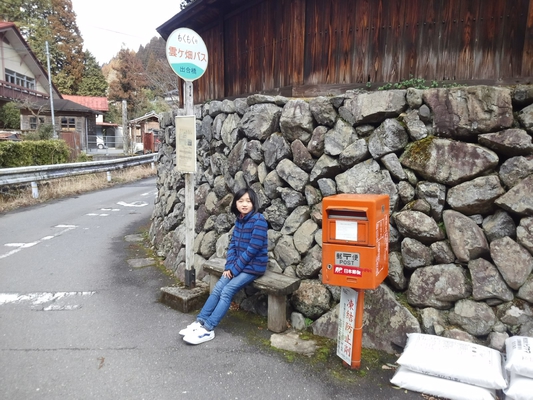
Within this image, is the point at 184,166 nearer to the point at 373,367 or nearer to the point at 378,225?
the point at 378,225

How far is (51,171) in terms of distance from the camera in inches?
523

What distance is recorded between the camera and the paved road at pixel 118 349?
3326 millimetres

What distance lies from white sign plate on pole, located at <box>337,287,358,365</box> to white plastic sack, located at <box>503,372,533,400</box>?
4.06 feet

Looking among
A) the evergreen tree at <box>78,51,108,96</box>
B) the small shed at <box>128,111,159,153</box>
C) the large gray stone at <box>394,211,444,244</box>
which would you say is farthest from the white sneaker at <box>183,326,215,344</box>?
→ the evergreen tree at <box>78,51,108,96</box>

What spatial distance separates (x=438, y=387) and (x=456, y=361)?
26cm

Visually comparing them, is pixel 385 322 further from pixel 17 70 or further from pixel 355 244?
pixel 17 70

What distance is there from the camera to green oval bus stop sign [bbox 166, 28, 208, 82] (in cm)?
479

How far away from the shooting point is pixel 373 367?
11.9 feet

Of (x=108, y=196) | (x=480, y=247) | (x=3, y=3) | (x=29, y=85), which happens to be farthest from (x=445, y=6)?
(x=3, y=3)

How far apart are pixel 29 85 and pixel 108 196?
2759 centimetres

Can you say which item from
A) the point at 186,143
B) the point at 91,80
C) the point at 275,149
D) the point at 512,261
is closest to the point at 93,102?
the point at 91,80

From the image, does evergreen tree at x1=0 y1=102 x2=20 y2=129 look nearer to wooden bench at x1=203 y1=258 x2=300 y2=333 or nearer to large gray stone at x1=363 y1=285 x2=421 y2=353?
wooden bench at x1=203 y1=258 x2=300 y2=333

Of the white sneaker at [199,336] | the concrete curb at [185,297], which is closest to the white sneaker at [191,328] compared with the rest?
the white sneaker at [199,336]

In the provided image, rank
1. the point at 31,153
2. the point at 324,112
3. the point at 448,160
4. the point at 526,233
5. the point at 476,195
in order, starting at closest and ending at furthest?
the point at 526,233, the point at 476,195, the point at 448,160, the point at 324,112, the point at 31,153
